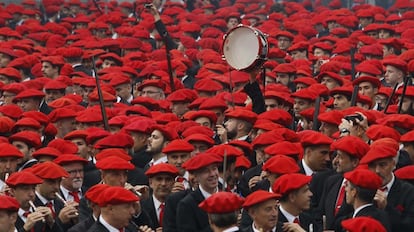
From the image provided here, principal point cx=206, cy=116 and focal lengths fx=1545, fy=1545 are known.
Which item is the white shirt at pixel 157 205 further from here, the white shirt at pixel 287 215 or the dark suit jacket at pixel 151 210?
the white shirt at pixel 287 215

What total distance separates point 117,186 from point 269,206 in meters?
2.13

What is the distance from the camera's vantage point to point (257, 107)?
807 inches

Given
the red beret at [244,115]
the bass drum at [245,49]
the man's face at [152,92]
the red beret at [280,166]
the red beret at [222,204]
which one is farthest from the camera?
the man's face at [152,92]

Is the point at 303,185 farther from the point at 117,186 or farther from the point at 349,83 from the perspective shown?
the point at 349,83

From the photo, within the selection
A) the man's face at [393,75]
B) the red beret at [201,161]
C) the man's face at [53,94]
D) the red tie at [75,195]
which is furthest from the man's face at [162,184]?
the man's face at [393,75]

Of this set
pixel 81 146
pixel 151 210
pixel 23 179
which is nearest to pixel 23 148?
pixel 81 146

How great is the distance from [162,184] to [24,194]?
1.66 meters

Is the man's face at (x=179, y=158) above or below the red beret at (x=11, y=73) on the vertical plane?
above

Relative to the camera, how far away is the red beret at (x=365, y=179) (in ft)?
49.4

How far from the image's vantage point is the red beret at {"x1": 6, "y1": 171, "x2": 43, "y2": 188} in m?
16.1

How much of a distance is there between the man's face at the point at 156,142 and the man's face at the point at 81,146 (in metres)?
0.84

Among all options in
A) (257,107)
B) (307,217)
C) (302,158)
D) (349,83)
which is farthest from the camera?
→ (349,83)

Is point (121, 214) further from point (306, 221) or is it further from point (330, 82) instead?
point (330, 82)

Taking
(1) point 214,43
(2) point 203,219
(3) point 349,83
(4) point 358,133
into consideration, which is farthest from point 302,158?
(1) point 214,43
